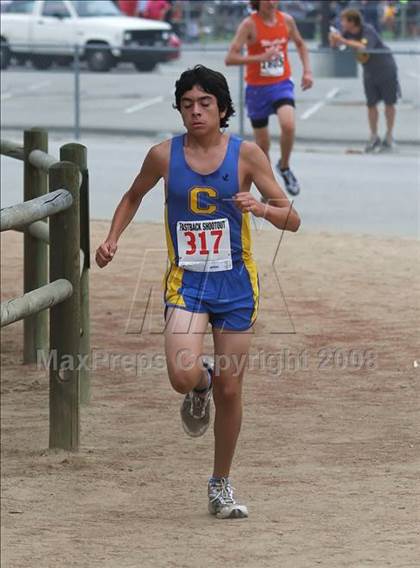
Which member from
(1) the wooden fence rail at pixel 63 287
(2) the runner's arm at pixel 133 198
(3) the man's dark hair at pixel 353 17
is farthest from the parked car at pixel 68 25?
(2) the runner's arm at pixel 133 198

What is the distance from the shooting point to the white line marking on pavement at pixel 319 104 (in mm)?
20694

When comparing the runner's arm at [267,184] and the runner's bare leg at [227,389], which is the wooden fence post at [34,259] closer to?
the runner's bare leg at [227,389]

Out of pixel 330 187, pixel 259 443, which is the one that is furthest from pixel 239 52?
pixel 259 443

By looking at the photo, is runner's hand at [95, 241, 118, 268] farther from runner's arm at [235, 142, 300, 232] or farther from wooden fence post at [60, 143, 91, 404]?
wooden fence post at [60, 143, 91, 404]

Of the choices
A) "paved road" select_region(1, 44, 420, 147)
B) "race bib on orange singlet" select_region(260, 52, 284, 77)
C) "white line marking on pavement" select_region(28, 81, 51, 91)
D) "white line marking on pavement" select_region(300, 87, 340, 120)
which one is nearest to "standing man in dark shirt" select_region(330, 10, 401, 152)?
"paved road" select_region(1, 44, 420, 147)

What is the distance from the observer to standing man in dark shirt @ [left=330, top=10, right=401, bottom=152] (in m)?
17.7

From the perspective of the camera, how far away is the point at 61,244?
22.0 ft

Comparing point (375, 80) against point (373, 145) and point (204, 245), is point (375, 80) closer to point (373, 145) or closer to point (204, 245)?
point (373, 145)

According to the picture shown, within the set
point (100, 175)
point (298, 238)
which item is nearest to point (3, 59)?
point (100, 175)

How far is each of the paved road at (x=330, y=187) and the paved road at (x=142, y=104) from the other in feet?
3.77

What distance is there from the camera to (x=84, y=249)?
24.3ft

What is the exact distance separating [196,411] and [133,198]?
3.01 feet

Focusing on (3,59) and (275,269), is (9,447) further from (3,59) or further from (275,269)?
(3,59)

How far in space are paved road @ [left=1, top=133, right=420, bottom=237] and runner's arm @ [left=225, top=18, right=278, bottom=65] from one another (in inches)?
58.5
